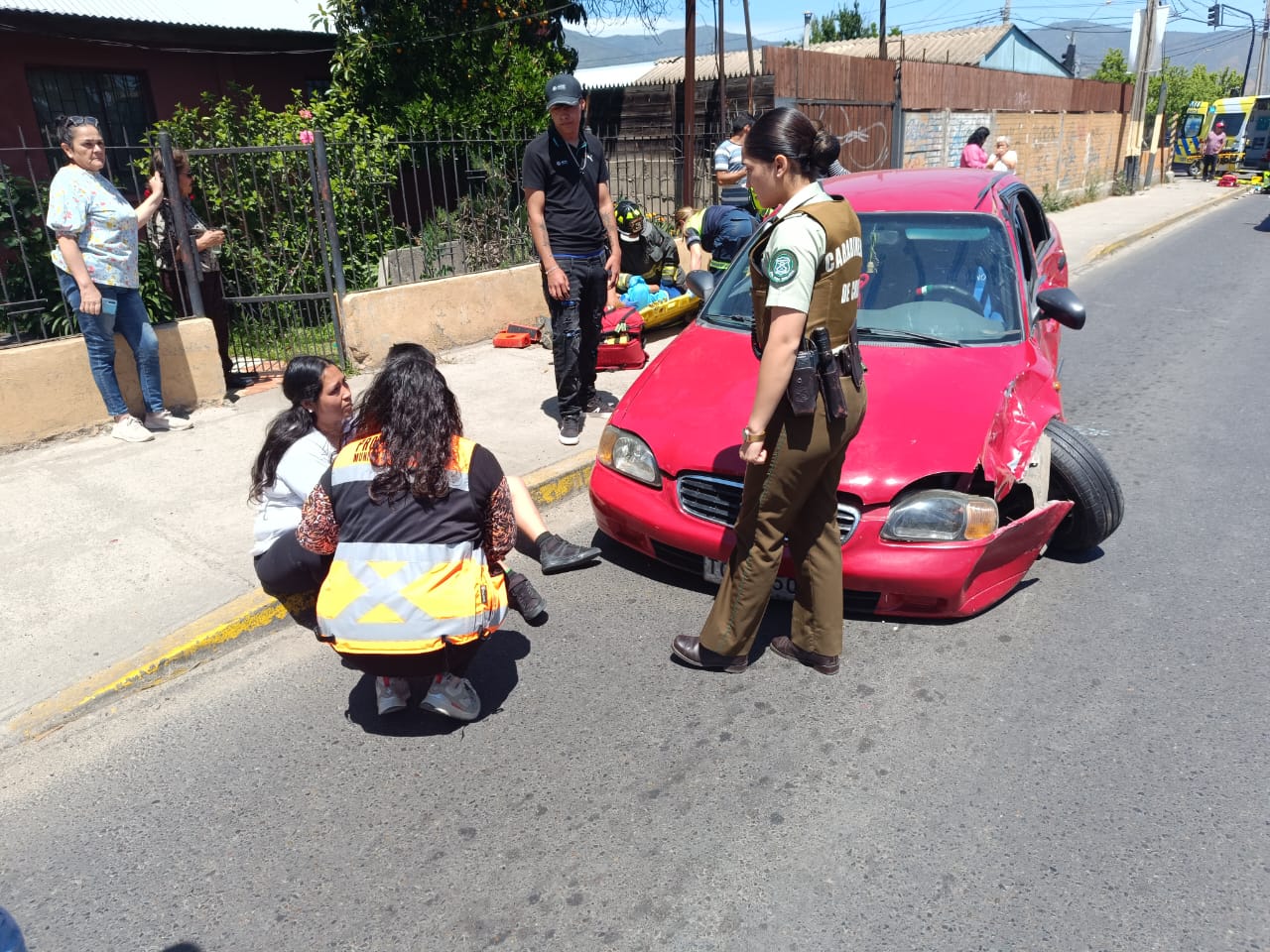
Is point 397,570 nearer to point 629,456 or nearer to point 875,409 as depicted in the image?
point 629,456

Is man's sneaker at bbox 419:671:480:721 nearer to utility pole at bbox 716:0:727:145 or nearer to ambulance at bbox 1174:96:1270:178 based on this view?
utility pole at bbox 716:0:727:145

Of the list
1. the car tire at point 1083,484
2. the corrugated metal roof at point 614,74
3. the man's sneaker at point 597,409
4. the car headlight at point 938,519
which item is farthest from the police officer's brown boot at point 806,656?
the corrugated metal roof at point 614,74

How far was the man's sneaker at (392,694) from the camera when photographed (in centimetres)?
319

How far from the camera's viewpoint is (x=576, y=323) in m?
5.65

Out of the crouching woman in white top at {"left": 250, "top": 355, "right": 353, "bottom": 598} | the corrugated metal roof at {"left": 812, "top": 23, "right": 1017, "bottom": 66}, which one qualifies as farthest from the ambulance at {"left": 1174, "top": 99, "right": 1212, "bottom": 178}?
the crouching woman in white top at {"left": 250, "top": 355, "right": 353, "bottom": 598}

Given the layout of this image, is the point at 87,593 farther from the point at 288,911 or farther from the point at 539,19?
the point at 539,19

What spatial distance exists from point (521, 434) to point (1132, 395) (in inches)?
181

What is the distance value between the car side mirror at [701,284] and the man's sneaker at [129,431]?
3.53 meters

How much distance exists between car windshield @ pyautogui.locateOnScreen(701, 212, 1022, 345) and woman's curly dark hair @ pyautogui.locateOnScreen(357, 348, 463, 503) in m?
2.05

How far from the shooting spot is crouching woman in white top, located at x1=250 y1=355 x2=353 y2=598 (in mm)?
3391

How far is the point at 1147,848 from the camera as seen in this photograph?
2531 millimetres

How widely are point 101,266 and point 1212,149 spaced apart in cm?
3418

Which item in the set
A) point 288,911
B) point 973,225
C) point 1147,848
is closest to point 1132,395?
point 973,225

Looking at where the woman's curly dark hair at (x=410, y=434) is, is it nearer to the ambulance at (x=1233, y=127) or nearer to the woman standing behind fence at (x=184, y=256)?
the woman standing behind fence at (x=184, y=256)
